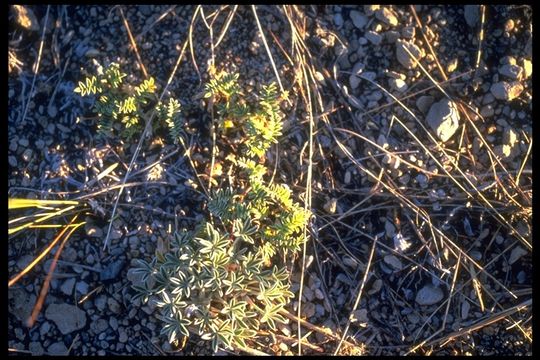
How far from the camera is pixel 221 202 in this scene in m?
2.46

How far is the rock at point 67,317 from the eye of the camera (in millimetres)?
2529

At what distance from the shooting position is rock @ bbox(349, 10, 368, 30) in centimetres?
281

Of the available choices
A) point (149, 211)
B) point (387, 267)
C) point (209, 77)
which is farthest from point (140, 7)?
point (387, 267)

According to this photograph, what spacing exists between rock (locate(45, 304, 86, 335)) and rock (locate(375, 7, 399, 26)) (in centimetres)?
195

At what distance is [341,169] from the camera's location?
2709 millimetres

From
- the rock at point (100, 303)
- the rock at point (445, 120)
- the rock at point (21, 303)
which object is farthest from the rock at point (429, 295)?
the rock at point (21, 303)

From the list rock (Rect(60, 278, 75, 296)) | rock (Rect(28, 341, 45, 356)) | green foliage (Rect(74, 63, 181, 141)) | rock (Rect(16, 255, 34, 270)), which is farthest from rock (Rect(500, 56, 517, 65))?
rock (Rect(28, 341, 45, 356))

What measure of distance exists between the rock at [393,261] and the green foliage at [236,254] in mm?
402

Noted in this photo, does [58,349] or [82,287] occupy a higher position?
[82,287]

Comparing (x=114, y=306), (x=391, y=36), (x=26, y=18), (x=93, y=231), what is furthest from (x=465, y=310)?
(x=26, y=18)

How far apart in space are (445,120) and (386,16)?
0.58 m

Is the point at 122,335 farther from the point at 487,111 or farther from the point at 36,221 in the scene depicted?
the point at 487,111
